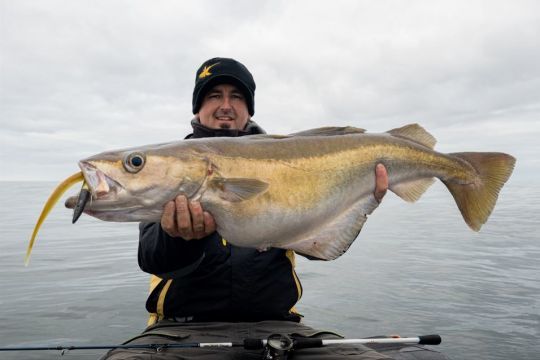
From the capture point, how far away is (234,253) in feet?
13.0

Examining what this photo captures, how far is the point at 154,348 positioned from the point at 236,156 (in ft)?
5.84

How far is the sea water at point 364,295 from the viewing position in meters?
6.33

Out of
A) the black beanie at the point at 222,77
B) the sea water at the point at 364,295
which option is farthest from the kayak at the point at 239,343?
the black beanie at the point at 222,77

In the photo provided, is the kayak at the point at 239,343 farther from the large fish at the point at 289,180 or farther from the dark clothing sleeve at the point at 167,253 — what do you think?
the large fish at the point at 289,180

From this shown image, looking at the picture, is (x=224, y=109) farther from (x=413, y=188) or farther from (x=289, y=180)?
(x=413, y=188)

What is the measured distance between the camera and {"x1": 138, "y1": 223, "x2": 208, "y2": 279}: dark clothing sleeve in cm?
339

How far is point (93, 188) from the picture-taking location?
2.59 meters

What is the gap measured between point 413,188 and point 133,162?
8.15ft

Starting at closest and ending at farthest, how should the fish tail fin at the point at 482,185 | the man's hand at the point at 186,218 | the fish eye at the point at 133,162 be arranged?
the fish eye at the point at 133,162, the man's hand at the point at 186,218, the fish tail fin at the point at 482,185

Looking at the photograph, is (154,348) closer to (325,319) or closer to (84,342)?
(84,342)

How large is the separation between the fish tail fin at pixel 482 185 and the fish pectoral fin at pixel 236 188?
1.96 m

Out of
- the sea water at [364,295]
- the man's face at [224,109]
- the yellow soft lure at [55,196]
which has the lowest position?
the sea water at [364,295]

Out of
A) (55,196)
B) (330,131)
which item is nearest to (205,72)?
(330,131)

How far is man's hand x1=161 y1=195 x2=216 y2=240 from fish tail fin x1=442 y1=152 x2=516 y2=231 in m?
2.27
